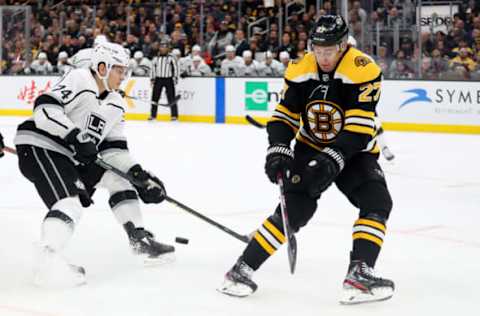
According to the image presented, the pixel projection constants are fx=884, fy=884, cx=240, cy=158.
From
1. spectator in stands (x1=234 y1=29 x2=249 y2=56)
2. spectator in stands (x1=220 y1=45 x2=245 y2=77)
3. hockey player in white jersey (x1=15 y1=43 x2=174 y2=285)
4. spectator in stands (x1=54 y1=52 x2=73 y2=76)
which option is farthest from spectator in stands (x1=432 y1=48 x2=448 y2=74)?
hockey player in white jersey (x1=15 y1=43 x2=174 y2=285)

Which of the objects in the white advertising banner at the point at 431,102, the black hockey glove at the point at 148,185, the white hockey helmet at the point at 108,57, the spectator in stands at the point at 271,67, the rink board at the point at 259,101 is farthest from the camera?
the spectator in stands at the point at 271,67

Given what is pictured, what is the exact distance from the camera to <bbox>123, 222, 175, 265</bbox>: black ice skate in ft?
12.4

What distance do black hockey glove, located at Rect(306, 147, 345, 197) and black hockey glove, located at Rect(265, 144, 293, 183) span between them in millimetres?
100

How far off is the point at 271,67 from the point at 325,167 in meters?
10.2

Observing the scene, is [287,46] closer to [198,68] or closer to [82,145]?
[198,68]

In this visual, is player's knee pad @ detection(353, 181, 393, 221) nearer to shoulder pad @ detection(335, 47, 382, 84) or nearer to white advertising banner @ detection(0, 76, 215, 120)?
shoulder pad @ detection(335, 47, 382, 84)

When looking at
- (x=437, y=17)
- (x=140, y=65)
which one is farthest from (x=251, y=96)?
(x=437, y=17)

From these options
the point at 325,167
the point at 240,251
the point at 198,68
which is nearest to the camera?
the point at 325,167

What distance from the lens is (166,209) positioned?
5297 millimetres

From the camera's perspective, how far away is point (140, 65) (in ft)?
48.1

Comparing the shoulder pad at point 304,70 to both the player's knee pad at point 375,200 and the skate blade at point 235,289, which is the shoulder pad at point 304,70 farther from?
the skate blade at point 235,289

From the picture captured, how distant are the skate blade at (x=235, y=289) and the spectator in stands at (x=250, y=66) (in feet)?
33.0

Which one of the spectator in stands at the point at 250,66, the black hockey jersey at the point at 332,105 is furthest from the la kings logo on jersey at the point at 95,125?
the spectator in stands at the point at 250,66

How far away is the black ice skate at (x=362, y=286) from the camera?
10.2ft
